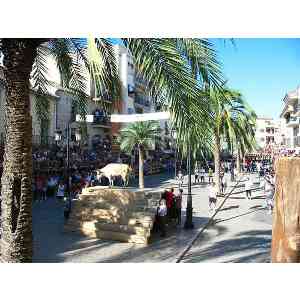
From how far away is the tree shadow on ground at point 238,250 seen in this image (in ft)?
35.4

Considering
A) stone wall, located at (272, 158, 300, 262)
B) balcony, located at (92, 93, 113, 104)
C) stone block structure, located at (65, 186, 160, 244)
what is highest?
balcony, located at (92, 93, 113, 104)

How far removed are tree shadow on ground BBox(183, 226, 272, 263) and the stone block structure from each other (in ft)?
5.11

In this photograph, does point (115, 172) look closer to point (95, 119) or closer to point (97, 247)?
point (95, 119)

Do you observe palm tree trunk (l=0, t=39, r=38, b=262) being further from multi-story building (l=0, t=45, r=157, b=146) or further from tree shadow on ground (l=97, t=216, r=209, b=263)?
tree shadow on ground (l=97, t=216, r=209, b=263)

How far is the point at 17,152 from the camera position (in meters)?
5.84

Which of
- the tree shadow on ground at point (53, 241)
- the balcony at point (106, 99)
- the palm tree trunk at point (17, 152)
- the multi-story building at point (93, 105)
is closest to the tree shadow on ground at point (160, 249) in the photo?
the tree shadow on ground at point (53, 241)

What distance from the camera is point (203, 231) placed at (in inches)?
574

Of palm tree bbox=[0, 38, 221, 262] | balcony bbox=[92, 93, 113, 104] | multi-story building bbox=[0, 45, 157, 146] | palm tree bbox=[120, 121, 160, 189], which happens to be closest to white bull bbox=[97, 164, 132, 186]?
palm tree bbox=[120, 121, 160, 189]

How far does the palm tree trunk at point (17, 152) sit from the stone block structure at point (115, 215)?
664 cm

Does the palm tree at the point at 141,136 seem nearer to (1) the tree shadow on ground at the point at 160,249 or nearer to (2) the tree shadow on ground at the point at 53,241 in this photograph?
(2) the tree shadow on ground at the point at 53,241

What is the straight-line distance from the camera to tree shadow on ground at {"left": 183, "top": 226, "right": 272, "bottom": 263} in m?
10.8
